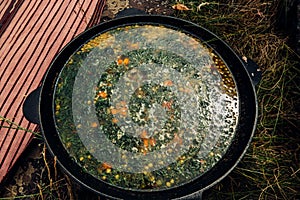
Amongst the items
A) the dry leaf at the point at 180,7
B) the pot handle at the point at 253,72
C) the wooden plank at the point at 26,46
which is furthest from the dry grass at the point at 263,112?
the pot handle at the point at 253,72

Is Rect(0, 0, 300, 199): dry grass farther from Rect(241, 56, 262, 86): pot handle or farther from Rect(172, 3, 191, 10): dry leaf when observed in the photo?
Rect(241, 56, 262, 86): pot handle

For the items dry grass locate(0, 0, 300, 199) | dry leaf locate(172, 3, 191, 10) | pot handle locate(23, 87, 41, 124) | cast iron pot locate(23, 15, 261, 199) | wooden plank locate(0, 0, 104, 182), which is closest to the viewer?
cast iron pot locate(23, 15, 261, 199)

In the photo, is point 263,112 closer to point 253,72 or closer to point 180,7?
point 253,72

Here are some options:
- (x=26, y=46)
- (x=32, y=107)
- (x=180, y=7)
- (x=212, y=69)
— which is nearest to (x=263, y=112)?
(x=212, y=69)

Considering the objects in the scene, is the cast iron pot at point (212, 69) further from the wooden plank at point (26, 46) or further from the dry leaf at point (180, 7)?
the dry leaf at point (180, 7)


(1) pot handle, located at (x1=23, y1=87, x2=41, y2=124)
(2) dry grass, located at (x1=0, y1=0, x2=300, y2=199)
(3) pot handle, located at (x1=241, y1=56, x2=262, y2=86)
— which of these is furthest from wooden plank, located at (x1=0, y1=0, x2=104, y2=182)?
(3) pot handle, located at (x1=241, y1=56, x2=262, y2=86)

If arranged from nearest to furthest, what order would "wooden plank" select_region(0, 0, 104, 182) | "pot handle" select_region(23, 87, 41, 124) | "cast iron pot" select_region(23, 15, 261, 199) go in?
"cast iron pot" select_region(23, 15, 261, 199) < "pot handle" select_region(23, 87, 41, 124) < "wooden plank" select_region(0, 0, 104, 182)

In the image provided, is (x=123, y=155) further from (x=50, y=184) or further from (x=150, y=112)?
(x=50, y=184)

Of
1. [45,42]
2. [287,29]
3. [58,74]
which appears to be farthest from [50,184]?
[287,29]
